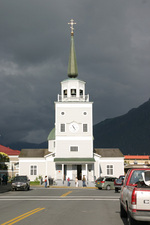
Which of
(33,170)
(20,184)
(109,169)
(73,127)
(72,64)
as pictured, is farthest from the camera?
(72,64)

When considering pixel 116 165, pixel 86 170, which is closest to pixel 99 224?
pixel 86 170

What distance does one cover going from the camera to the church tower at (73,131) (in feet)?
185

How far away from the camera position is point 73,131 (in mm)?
56781

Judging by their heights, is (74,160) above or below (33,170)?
above

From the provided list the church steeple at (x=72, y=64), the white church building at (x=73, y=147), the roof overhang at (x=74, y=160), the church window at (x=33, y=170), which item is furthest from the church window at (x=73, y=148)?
the church steeple at (x=72, y=64)

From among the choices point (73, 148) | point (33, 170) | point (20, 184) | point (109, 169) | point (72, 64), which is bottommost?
point (20, 184)

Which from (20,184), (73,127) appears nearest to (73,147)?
(73,127)

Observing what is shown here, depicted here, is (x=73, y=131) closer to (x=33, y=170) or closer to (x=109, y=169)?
(x=109, y=169)

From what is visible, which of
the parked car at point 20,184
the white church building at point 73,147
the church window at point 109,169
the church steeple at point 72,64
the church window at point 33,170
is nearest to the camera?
the parked car at point 20,184

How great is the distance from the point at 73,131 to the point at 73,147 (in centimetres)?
263

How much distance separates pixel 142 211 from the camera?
909cm

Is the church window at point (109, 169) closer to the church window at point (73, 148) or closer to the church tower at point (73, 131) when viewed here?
the church tower at point (73, 131)

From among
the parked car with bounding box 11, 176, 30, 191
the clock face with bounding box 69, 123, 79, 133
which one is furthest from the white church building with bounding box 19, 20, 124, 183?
the parked car with bounding box 11, 176, 30, 191

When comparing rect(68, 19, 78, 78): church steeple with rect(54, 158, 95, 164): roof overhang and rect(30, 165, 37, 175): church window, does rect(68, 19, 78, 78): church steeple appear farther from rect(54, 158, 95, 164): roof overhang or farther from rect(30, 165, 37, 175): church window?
rect(30, 165, 37, 175): church window
